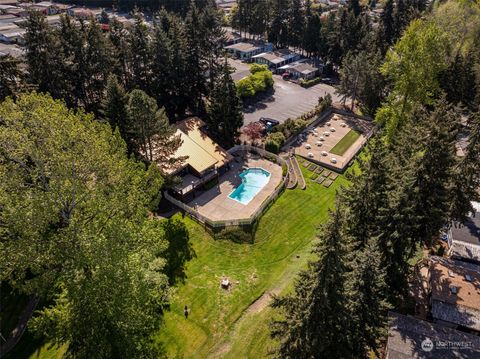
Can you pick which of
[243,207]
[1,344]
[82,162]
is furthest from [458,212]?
[1,344]

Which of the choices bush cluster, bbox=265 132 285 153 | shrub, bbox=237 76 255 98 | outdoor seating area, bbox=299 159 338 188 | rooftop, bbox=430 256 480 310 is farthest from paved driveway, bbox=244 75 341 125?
rooftop, bbox=430 256 480 310

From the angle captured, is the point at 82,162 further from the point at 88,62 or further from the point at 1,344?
the point at 88,62

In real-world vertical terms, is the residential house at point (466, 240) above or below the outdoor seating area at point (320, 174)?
above

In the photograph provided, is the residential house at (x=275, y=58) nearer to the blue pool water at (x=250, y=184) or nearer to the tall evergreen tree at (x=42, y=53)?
the blue pool water at (x=250, y=184)

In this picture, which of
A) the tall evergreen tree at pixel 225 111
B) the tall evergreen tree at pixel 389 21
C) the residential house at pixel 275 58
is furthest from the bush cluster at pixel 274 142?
the tall evergreen tree at pixel 389 21

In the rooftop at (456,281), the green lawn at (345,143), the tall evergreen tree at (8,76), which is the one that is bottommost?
the green lawn at (345,143)

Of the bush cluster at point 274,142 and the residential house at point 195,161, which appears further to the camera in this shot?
the bush cluster at point 274,142
